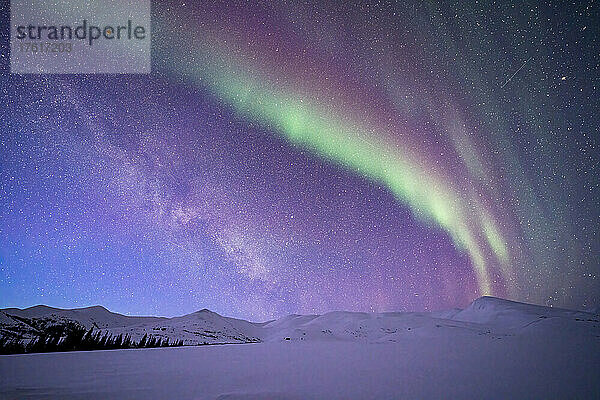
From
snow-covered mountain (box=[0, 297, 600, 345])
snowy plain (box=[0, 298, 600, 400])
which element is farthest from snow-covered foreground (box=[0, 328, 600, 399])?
snow-covered mountain (box=[0, 297, 600, 345])

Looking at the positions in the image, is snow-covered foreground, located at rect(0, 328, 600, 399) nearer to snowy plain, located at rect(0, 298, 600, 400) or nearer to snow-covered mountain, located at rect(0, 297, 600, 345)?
snowy plain, located at rect(0, 298, 600, 400)

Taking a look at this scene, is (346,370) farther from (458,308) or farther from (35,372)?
(458,308)

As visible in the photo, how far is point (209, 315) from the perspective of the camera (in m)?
51.7

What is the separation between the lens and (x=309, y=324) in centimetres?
4650

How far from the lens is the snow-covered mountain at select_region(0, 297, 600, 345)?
30.7 m

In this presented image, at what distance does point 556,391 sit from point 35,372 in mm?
12756

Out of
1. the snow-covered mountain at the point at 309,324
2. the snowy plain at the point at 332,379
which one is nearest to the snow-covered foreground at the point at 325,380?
the snowy plain at the point at 332,379

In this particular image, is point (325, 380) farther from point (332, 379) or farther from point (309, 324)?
point (309, 324)

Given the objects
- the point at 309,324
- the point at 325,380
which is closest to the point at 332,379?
the point at 325,380

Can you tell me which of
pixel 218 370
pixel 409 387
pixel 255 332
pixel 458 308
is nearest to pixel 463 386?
pixel 409 387

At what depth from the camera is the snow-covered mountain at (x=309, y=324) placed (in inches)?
1210

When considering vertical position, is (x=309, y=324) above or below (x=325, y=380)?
below

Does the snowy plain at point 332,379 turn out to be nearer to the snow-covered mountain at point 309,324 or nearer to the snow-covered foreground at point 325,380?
the snow-covered foreground at point 325,380

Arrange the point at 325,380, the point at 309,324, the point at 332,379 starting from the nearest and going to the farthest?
the point at 325,380
the point at 332,379
the point at 309,324
